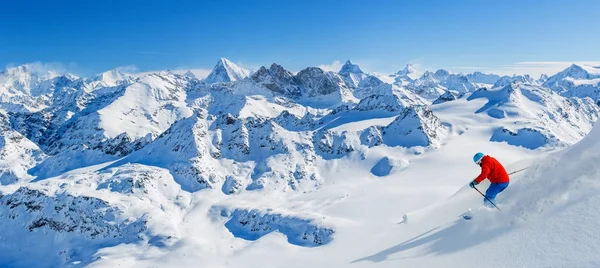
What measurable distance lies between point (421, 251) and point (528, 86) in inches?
6841

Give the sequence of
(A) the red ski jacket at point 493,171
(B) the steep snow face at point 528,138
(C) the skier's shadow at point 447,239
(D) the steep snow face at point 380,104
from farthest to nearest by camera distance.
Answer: (D) the steep snow face at point 380,104 → (B) the steep snow face at point 528,138 → (A) the red ski jacket at point 493,171 → (C) the skier's shadow at point 447,239

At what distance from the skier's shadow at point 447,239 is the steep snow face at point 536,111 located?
10194cm

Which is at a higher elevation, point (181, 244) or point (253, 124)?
point (253, 124)

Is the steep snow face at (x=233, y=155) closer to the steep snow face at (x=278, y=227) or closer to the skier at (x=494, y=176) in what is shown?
the steep snow face at (x=278, y=227)

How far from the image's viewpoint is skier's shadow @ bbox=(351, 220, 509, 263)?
1162 centimetres

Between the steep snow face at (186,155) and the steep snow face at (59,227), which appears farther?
the steep snow face at (186,155)

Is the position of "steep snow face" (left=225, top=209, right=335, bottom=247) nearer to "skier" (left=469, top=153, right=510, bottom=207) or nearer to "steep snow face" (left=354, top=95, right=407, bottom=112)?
"skier" (left=469, top=153, right=510, bottom=207)

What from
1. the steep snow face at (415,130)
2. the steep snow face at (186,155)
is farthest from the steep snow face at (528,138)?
the steep snow face at (186,155)

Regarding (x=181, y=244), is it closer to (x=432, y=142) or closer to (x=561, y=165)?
(x=561, y=165)

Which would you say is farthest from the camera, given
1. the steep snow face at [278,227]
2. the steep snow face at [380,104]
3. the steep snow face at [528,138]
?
the steep snow face at [380,104]

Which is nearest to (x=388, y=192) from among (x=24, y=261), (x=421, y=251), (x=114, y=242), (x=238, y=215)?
(x=238, y=215)

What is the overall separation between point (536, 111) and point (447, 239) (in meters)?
150

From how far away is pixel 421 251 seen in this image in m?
13.5

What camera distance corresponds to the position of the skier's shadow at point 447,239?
38.1 ft
